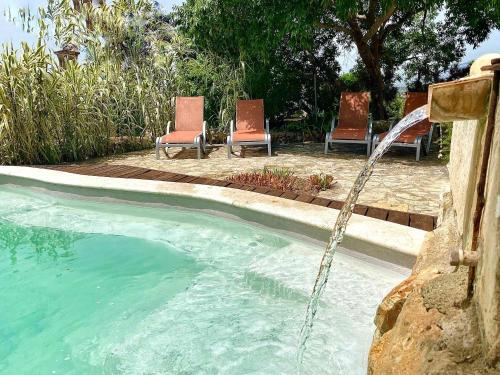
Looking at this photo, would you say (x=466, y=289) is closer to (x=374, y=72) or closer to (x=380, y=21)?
(x=380, y=21)

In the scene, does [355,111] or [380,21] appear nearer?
[380,21]

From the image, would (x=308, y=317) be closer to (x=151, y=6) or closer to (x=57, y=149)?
(x=57, y=149)

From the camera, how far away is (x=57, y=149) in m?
8.20

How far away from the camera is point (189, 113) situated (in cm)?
938

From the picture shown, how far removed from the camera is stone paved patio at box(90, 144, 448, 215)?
521 centimetres

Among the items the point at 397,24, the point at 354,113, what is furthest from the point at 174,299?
the point at 397,24

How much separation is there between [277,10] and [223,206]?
458cm

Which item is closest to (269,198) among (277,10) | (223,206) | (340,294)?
(223,206)

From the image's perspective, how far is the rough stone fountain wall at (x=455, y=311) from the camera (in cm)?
119

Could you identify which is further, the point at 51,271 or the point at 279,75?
the point at 279,75

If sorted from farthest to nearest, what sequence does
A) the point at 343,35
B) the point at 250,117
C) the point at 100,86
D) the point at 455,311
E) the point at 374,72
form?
the point at 343,35, the point at 374,72, the point at 250,117, the point at 100,86, the point at 455,311

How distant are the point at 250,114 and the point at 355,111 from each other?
218 cm

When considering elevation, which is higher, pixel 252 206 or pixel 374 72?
pixel 374 72

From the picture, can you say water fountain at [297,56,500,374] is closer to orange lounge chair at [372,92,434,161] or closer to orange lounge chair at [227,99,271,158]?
orange lounge chair at [372,92,434,161]
